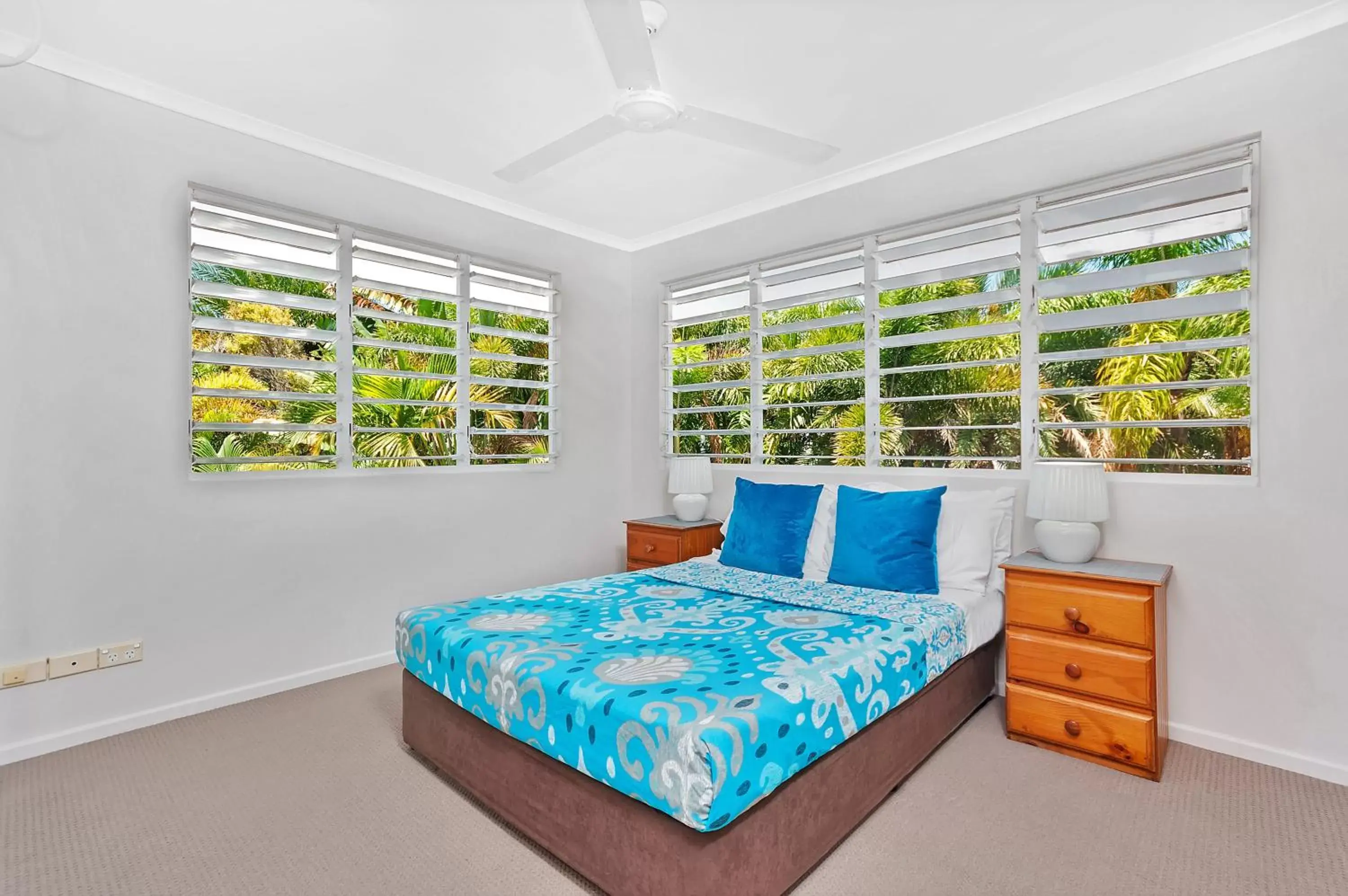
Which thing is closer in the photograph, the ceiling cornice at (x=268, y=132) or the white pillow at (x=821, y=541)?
the ceiling cornice at (x=268, y=132)

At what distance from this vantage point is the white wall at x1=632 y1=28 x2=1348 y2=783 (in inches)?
97.0

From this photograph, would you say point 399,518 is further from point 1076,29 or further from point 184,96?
point 1076,29

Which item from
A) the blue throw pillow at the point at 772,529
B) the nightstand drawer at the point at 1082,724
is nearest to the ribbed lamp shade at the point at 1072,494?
the nightstand drawer at the point at 1082,724

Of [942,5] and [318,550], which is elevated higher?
[942,5]

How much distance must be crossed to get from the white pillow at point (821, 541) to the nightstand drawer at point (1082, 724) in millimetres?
943

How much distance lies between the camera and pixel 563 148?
275cm

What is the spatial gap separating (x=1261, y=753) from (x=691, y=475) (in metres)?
2.95

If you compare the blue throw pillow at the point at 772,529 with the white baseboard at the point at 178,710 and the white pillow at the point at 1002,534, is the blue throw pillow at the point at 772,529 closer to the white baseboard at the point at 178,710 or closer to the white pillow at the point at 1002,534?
the white pillow at the point at 1002,534

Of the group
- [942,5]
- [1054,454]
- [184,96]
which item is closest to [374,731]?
[184,96]

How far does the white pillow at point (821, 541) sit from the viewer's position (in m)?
3.34

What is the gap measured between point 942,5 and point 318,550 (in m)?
3.68

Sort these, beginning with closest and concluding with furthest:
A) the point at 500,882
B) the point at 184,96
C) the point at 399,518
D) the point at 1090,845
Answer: the point at 500,882, the point at 1090,845, the point at 184,96, the point at 399,518

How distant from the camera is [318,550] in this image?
138 inches

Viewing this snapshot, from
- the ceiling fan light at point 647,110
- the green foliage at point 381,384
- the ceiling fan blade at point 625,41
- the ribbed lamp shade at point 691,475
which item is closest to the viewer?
the ceiling fan blade at point 625,41
